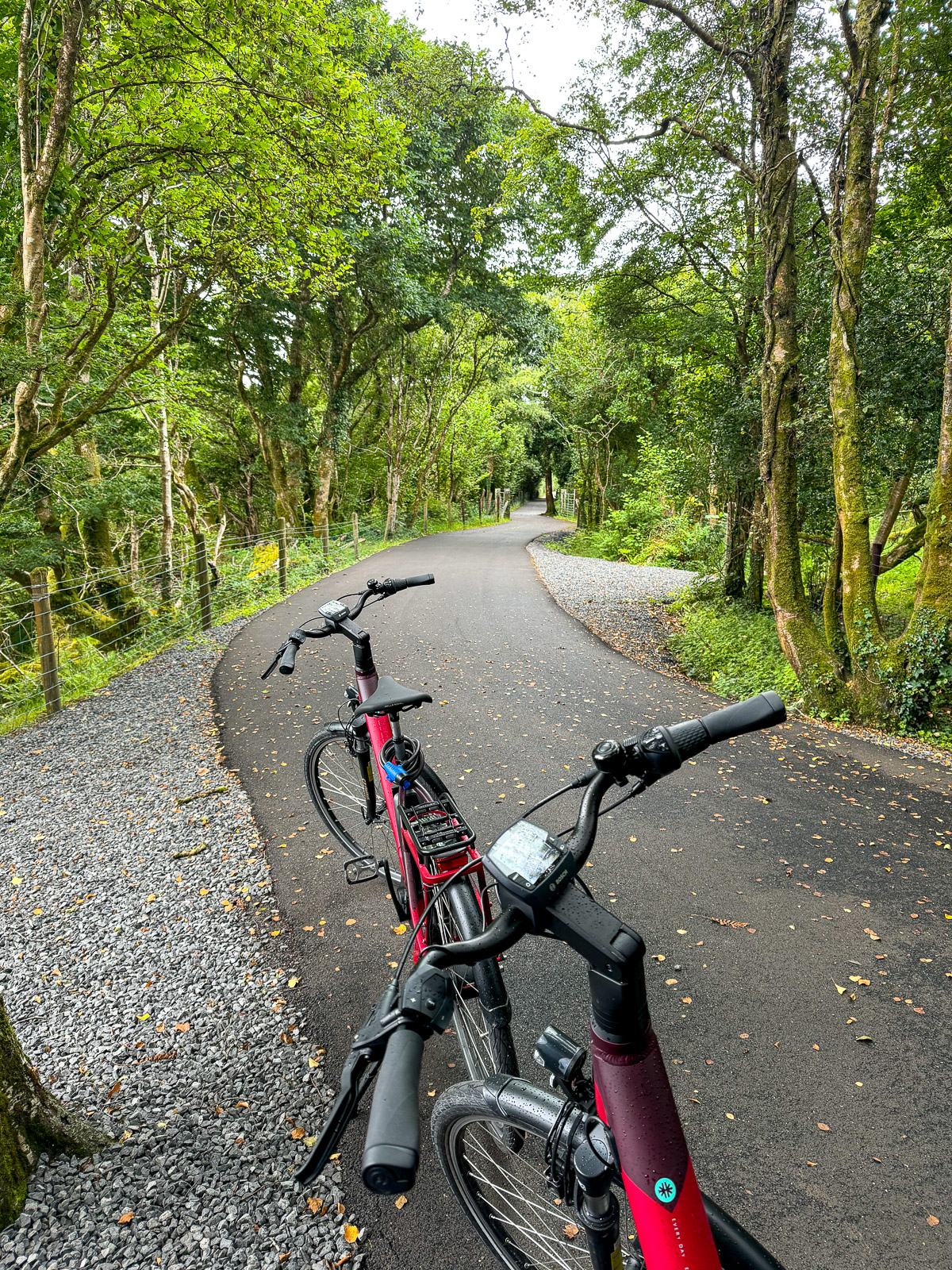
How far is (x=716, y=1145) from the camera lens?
2.14 meters

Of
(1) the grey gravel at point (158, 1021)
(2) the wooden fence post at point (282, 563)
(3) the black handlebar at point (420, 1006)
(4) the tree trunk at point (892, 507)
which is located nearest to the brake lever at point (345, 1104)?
(3) the black handlebar at point (420, 1006)

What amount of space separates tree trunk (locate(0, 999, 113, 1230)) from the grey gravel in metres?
0.04

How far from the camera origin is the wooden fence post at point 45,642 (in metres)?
6.04

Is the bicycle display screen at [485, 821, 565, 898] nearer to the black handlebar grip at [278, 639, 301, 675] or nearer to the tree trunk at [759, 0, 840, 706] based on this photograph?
the black handlebar grip at [278, 639, 301, 675]

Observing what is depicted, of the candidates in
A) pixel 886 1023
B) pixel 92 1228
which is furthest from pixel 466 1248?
pixel 886 1023

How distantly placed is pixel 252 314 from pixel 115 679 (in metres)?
10.3

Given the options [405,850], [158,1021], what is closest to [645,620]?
[405,850]

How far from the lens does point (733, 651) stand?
8.41m

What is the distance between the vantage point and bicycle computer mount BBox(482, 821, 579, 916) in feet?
3.22

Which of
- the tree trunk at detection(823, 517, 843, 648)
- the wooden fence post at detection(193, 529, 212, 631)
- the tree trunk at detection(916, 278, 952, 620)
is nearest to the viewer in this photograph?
the tree trunk at detection(916, 278, 952, 620)

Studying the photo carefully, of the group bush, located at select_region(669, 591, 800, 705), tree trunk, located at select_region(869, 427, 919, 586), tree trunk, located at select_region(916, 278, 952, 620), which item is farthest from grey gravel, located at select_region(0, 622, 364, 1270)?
tree trunk, located at select_region(869, 427, 919, 586)

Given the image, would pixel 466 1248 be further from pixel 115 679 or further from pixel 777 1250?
pixel 115 679

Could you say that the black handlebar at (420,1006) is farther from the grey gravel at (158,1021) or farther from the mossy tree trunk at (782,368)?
the mossy tree trunk at (782,368)

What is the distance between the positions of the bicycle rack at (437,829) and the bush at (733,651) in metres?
5.45
